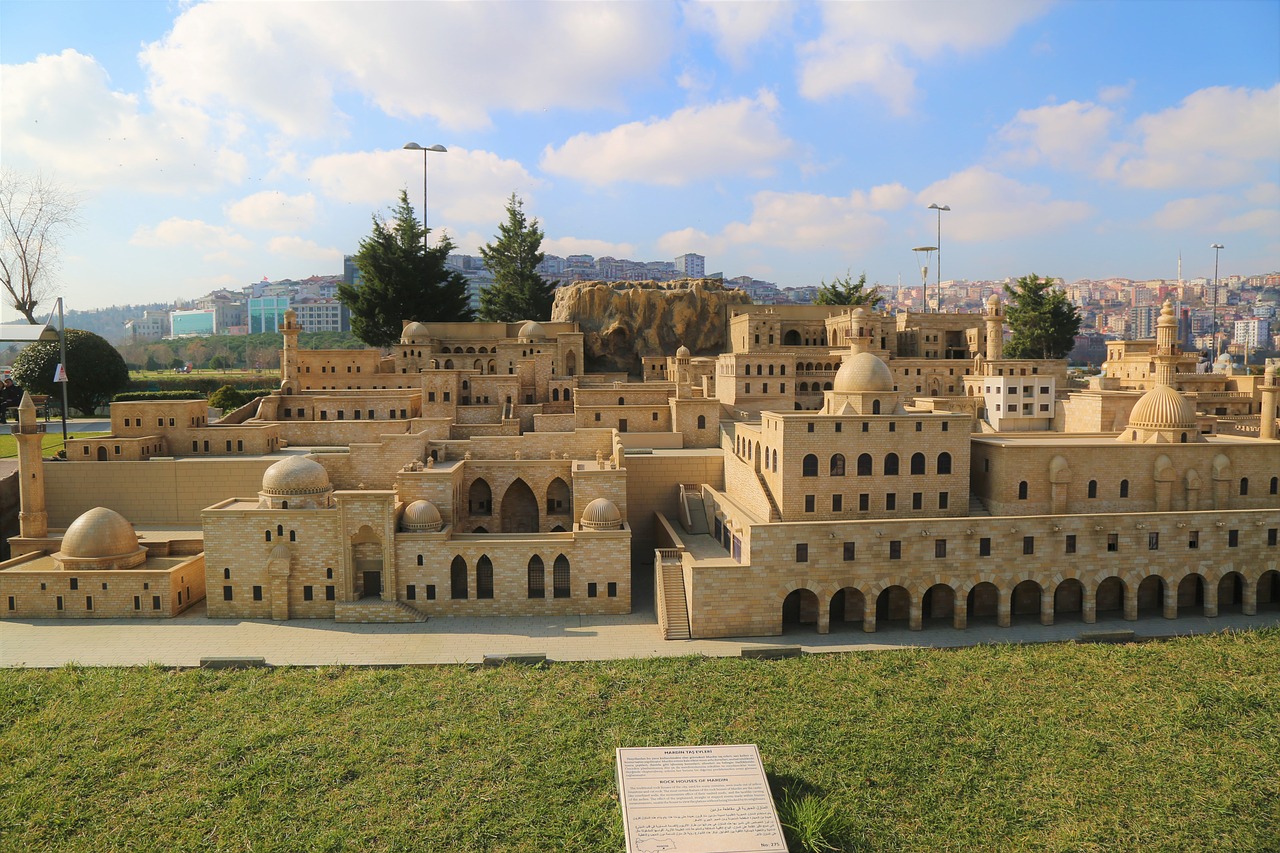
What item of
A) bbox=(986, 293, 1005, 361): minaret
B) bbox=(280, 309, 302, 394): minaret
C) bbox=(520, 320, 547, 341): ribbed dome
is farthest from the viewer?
bbox=(986, 293, 1005, 361): minaret

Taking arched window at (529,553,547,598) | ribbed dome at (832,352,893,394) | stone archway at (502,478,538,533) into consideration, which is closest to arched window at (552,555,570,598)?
arched window at (529,553,547,598)

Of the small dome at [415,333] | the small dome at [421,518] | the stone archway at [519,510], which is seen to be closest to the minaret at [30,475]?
the small dome at [421,518]

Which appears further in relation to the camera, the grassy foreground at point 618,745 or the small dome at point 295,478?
the small dome at point 295,478

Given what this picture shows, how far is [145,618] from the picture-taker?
84.0 ft

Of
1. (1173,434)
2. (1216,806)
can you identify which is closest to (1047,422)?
(1173,434)

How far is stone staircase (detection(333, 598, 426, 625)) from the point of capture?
1000 inches

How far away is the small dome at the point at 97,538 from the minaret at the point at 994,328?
1573 inches

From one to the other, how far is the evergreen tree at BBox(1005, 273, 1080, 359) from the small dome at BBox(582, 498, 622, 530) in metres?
41.8

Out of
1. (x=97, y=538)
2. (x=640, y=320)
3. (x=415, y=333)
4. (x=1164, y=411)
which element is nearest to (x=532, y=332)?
(x=415, y=333)

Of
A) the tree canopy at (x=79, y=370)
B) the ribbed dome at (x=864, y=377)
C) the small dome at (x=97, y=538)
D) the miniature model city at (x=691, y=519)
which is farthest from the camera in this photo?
the tree canopy at (x=79, y=370)

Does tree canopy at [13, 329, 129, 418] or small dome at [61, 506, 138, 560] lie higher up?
tree canopy at [13, 329, 129, 418]

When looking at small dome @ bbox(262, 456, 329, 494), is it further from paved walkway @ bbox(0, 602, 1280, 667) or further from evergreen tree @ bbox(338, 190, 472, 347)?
evergreen tree @ bbox(338, 190, 472, 347)

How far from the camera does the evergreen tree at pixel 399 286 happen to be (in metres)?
49.5

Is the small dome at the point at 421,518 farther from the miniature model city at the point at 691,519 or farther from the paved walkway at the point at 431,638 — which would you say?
the paved walkway at the point at 431,638
